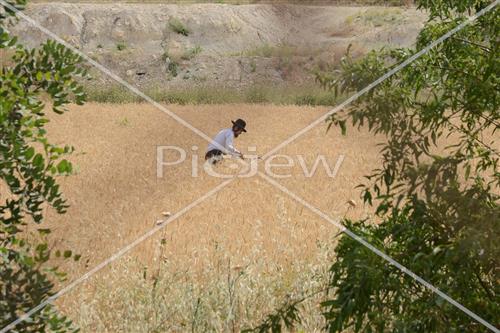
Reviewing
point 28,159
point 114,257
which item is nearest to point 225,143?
point 114,257

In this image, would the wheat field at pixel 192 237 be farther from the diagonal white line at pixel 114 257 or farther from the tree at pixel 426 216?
the tree at pixel 426 216

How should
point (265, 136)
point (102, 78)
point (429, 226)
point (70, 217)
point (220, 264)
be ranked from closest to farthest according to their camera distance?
point (429, 226) → point (220, 264) → point (70, 217) → point (265, 136) → point (102, 78)

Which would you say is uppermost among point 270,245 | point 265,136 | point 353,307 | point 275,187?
point 353,307

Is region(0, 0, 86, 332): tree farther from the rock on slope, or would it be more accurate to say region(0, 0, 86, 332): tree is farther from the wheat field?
the rock on slope

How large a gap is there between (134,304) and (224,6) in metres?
50.4

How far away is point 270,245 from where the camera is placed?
7273 mm

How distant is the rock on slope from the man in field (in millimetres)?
23086

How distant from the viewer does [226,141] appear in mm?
12086

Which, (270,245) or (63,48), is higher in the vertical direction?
(63,48)

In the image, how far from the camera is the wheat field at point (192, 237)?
215 inches

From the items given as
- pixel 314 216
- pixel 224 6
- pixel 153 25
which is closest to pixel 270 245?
pixel 314 216

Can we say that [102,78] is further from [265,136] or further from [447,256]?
[447,256]

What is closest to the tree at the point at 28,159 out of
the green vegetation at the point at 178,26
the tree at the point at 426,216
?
the tree at the point at 426,216

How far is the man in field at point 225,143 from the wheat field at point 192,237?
243 millimetres
